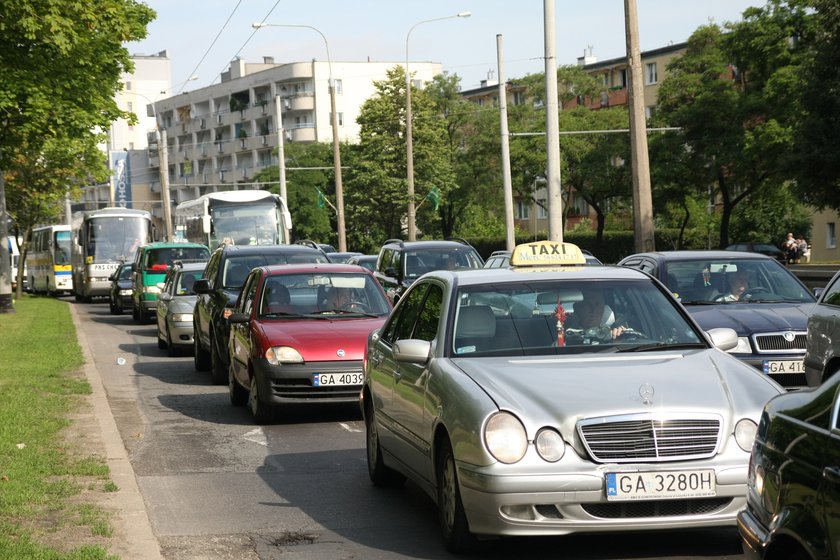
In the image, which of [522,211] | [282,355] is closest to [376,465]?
[282,355]

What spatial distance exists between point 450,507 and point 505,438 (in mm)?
693

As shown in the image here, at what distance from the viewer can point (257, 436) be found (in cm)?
1264

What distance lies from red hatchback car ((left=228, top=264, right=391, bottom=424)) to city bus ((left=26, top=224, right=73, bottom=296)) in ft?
162

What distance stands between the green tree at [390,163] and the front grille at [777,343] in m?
63.9

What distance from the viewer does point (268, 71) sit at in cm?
12912

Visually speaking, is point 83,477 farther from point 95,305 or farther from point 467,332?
point 95,305

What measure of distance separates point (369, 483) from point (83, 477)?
6.56ft

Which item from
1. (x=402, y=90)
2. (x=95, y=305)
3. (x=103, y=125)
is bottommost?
(x=95, y=305)

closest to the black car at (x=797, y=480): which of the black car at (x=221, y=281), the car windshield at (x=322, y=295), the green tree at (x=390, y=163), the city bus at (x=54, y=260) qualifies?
the car windshield at (x=322, y=295)

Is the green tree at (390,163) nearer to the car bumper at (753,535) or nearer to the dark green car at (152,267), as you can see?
the dark green car at (152,267)

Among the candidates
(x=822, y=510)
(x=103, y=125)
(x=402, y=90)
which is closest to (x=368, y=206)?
(x=402, y=90)

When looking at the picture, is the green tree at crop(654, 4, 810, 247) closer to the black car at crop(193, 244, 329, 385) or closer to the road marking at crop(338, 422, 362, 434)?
the black car at crop(193, 244, 329, 385)

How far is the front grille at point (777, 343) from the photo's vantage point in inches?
512

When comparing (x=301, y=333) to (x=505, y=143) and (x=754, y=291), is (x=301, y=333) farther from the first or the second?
(x=505, y=143)
